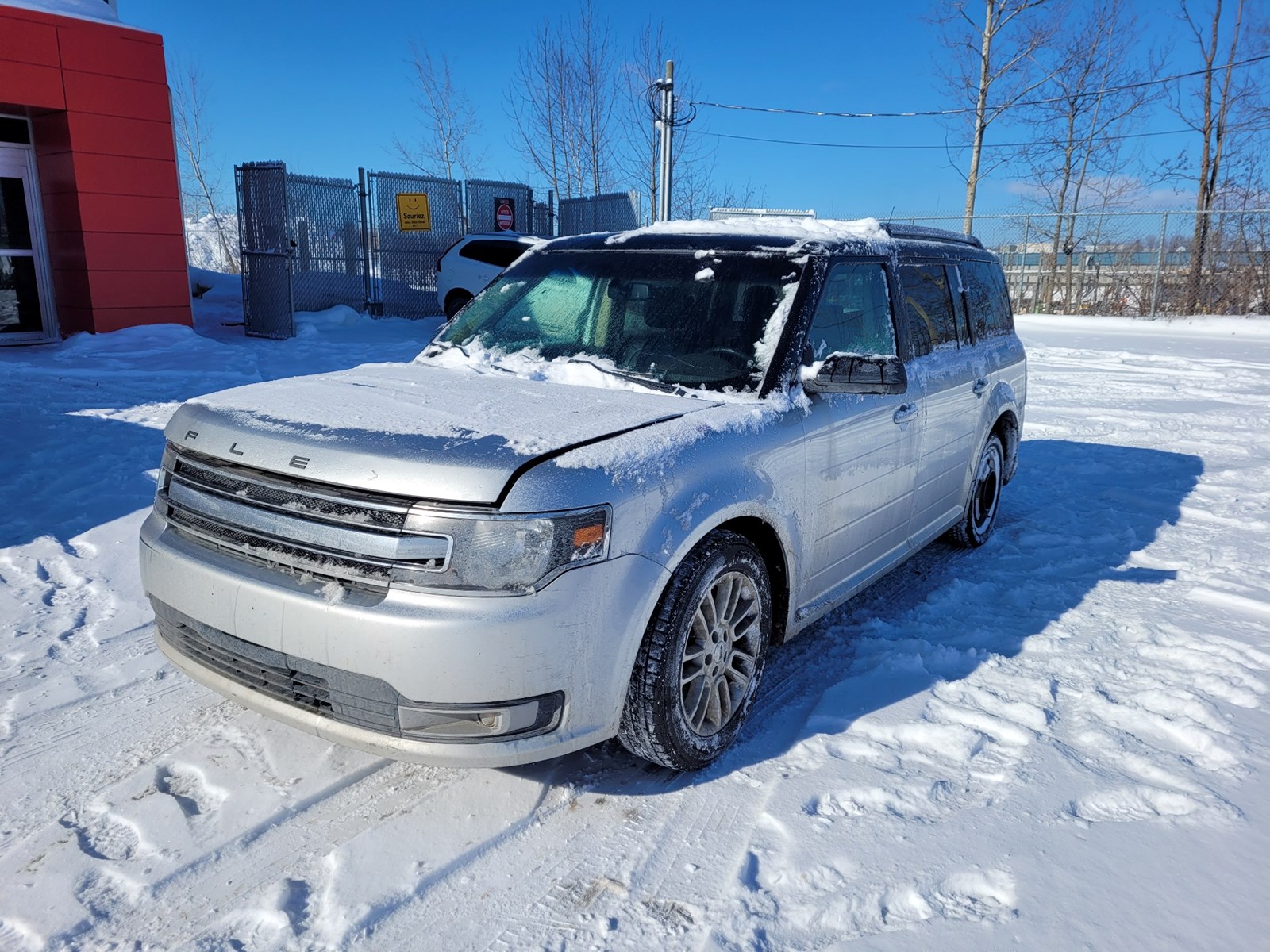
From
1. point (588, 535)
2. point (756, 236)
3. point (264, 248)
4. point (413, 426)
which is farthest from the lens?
point (264, 248)

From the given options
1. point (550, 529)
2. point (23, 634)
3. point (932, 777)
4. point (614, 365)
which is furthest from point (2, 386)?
point (932, 777)

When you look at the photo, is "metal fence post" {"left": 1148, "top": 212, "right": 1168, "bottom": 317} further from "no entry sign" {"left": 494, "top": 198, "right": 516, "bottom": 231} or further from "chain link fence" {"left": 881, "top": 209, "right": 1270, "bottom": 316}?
"no entry sign" {"left": 494, "top": 198, "right": 516, "bottom": 231}

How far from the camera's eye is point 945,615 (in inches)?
170

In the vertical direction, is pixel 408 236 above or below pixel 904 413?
above

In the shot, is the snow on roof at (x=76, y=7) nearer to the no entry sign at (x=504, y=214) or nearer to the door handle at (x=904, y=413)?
the no entry sign at (x=504, y=214)

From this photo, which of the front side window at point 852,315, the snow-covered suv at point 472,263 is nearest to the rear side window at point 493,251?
the snow-covered suv at point 472,263

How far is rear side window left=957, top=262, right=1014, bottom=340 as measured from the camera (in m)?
5.23

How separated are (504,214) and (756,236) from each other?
17.0 metres

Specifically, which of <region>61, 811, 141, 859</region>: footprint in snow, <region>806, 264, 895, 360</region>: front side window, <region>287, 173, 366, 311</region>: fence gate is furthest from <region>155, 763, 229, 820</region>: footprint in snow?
<region>287, 173, 366, 311</region>: fence gate

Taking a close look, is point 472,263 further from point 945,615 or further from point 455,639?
point 455,639

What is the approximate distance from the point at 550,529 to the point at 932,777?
5.22 ft

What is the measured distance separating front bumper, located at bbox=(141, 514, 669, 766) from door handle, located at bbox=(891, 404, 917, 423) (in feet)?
5.95

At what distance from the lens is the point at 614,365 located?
11.5 ft

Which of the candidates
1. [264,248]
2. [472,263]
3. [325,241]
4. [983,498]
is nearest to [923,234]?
[983,498]
